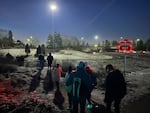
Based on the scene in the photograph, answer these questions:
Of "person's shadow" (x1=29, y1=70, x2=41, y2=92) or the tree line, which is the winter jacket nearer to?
"person's shadow" (x1=29, y1=70, x2=41, y2=92)

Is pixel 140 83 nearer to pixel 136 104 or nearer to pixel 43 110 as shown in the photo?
pixel 136 104

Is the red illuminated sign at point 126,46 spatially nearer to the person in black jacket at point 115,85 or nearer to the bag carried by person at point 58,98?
the bag carried by person at point 58,98

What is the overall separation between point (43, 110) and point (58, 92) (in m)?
5.97

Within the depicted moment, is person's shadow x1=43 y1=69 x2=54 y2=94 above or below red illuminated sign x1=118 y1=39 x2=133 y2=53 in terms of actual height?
below

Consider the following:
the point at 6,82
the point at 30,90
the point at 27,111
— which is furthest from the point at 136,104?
the point at 6,82

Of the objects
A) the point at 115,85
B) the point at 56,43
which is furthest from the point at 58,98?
the point at 56,43

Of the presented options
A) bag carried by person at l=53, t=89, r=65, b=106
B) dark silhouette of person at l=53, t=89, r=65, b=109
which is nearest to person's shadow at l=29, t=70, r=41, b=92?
dark silhouette of person at l=53, t=89, r=65, b=109

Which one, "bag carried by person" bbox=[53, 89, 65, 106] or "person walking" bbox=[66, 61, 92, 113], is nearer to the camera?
"person walking" bbox=[66, 61, 92, 113]

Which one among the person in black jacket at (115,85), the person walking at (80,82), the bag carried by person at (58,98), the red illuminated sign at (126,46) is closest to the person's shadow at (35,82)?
the bag carried by person at (58,98)

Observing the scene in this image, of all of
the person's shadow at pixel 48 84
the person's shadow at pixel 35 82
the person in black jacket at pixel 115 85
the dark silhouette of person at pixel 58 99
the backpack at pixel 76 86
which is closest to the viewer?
the backpack at pixel 76 86

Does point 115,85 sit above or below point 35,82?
above

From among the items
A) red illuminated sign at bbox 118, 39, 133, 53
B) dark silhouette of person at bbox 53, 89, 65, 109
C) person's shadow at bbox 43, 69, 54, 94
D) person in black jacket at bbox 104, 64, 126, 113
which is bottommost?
dark silhouette of person at bbox 53, 89, 65, 109

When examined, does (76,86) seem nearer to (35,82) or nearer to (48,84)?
(48,84)

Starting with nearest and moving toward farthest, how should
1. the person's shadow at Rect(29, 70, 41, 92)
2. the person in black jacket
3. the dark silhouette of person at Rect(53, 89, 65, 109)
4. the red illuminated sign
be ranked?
1. the person in black jacket
2. the dark silhouette of person at Rect(53, 89, 65, 109)
3. the person's shadow at Rect(29, 70, 41, 92)
4. the red illuminated sign
